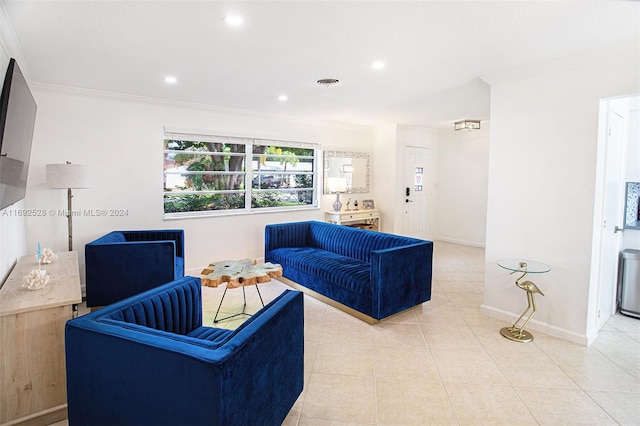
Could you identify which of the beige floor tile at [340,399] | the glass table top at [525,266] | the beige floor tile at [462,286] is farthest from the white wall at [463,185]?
the beige floor tile at [340,399]

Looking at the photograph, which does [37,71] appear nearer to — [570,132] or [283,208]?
[283,208]

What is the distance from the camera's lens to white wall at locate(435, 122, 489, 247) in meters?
7.02

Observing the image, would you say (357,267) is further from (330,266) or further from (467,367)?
(467,367)

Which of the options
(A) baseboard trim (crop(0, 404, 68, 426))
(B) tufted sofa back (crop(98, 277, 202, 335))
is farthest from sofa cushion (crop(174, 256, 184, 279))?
(A) baseboard trim (crop(0, 404, 68, 426))

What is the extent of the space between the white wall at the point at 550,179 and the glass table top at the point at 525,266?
0.38ft

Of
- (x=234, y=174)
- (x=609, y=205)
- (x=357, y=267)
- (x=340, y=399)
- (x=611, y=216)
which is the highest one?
(x=234, y=174)

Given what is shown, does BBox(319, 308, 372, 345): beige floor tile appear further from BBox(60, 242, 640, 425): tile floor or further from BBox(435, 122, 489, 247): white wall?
BBox(435, 122, 489, 247): white wall

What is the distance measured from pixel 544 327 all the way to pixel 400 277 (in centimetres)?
134

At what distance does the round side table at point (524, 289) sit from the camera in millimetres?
2973

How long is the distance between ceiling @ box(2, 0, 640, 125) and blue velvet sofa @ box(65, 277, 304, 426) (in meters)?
1.80

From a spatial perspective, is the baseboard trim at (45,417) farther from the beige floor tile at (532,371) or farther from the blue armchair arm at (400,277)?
the beige floor tile at (532,371)

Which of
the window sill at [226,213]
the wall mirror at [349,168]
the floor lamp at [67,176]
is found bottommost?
the window sill at [226,213]

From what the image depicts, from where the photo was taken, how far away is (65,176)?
3.63 m

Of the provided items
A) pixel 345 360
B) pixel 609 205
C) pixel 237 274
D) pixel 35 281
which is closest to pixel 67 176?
pixel 35 281
